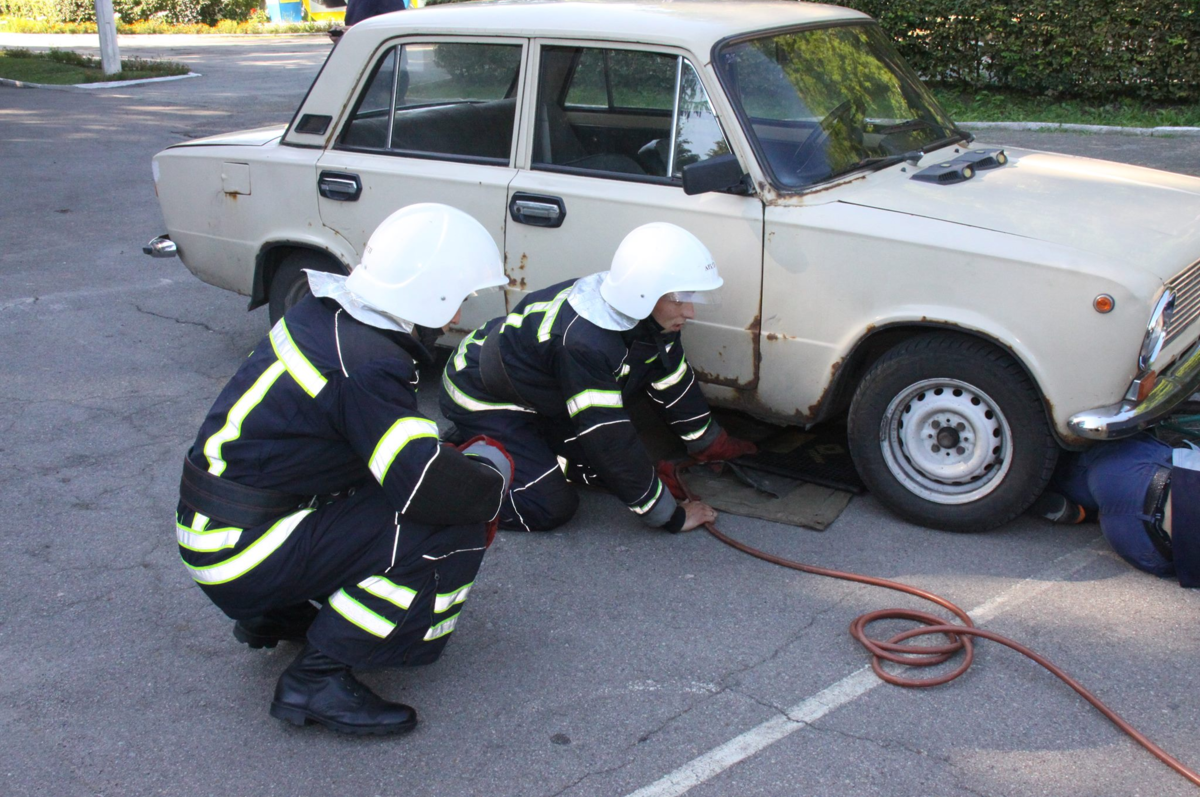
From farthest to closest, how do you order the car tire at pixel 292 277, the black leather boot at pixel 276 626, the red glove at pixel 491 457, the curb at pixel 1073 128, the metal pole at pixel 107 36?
the metal pole at pixel 107 36 → the curb at pixel 1073 128 → the car tire at pixel 292 277 → the black leather boot at pixel 276 626 → the red glove at pixel 491 457

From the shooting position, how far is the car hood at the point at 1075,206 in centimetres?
347

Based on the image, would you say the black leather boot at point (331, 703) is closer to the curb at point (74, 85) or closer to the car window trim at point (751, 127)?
the car window trim at point (751, 127)

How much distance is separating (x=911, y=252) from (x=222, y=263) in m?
3.44

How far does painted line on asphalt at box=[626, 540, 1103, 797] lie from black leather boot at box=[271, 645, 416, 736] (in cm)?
71

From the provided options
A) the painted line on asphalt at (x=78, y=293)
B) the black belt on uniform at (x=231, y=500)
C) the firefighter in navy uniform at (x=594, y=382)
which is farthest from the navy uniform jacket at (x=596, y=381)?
the painted line on asphalt at (x=78, y=293)

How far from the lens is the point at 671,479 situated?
425cm

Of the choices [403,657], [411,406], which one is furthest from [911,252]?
[403,657]

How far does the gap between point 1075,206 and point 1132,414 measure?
2.73 feet

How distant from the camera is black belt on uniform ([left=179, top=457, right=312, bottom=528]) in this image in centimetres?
278

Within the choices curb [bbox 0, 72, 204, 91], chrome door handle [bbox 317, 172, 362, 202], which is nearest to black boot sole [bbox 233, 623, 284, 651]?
chrome door handle [bbox 317, 172, 362, 202]

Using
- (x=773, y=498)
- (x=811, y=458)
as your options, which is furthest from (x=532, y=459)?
(x=811, y=458)

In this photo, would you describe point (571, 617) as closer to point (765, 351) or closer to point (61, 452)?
point (765, 351)

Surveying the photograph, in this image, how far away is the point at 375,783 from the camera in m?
2.74

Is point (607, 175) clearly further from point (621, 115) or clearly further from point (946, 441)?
point (946, 441)
